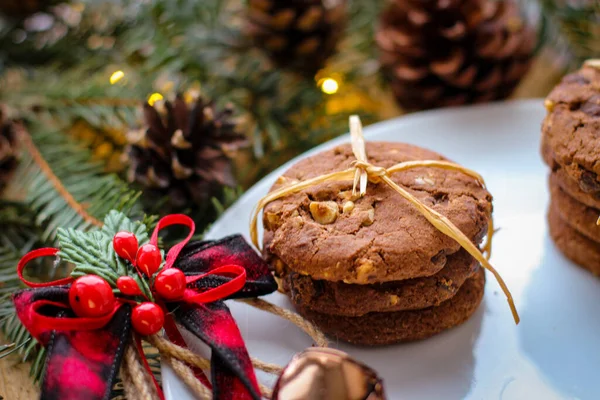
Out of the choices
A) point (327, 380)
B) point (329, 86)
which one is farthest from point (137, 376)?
point (329, 86)

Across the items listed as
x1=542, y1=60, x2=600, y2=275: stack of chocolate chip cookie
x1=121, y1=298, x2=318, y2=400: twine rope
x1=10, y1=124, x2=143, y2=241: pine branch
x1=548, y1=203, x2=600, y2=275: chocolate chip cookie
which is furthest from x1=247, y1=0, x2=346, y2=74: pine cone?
x1=121, y1=298, x2=318, y2=400: twine rope

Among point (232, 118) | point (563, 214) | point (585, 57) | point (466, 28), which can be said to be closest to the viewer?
point (563, 214)

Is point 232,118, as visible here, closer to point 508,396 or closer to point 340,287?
point 340,287

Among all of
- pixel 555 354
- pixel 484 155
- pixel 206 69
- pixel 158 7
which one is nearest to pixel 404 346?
pixel 555 354

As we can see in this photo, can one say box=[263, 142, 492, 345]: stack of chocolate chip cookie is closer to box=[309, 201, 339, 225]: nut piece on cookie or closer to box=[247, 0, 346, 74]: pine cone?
box=[309, 201, 339, 225]: nut piece on cookie

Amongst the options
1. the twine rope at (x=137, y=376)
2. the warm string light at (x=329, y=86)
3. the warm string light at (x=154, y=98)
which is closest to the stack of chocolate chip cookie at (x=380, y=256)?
the twine rope at (x=137, y=376)

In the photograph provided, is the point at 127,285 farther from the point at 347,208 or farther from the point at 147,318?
the point at 347,208

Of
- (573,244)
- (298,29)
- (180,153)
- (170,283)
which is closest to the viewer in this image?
(170,283)
